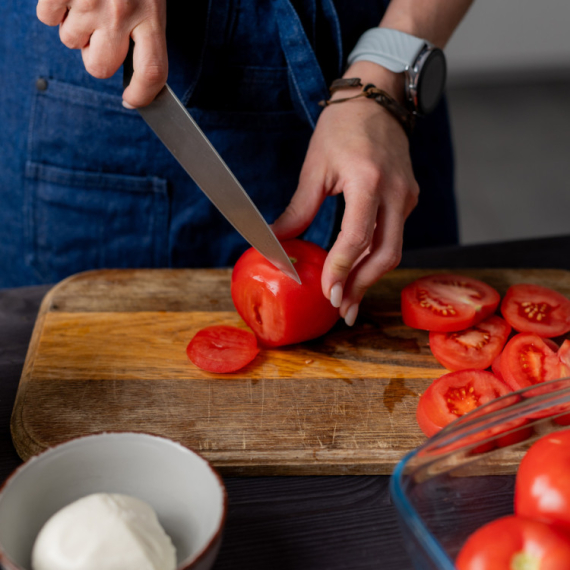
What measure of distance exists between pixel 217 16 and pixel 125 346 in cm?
67

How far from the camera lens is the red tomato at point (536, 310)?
1181 millimetres

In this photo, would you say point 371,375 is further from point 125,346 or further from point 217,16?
point 217,16

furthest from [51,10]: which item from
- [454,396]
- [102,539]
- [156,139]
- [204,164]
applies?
[454,396]

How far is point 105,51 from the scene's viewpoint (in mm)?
950

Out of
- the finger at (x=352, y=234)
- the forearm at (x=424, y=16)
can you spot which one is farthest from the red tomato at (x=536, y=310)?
the forearm at (x=424, y=16)

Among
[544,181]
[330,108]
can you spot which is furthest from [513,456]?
[544,181]

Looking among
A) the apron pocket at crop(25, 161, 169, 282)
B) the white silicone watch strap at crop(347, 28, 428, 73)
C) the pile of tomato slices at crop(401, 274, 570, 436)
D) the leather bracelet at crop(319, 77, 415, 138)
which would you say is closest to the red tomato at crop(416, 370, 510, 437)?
the pile of tomato slices at crop(401, 274, 570, 436)

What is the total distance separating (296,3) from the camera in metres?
1.25

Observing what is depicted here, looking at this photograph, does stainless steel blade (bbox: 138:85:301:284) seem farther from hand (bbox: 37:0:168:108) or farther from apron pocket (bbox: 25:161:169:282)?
apron pocket (bbox: 25:161:169:282)

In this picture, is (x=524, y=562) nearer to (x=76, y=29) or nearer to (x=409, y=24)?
(x=76, y=29)

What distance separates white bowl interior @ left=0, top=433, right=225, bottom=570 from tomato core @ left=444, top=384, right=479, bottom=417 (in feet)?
1.47

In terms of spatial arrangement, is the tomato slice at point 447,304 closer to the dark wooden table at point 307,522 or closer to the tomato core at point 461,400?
the tomato core at point 461,400

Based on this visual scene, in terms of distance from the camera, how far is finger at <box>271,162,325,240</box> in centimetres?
117

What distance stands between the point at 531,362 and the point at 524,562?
515 mm
